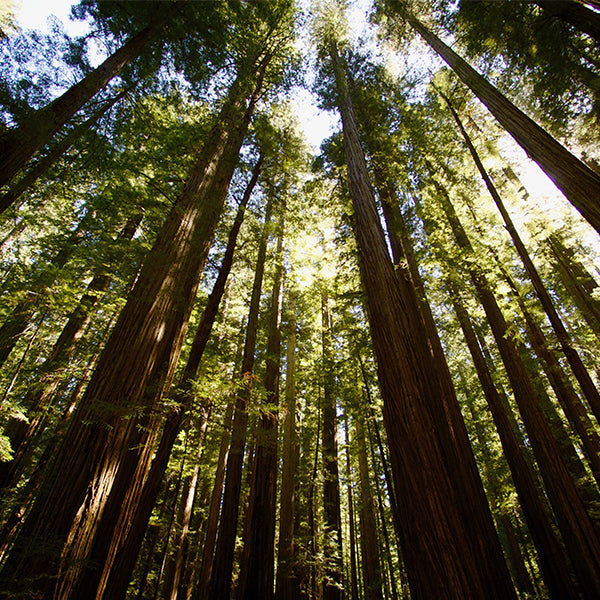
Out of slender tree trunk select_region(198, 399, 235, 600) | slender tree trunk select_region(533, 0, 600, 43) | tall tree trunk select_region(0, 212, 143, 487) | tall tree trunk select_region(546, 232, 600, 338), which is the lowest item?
slender tree trunk select_region(198, 399, 235, 600)

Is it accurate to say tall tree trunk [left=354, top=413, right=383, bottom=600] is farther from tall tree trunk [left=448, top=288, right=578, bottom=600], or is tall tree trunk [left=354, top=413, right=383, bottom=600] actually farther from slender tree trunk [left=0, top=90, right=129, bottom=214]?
slender tree trunk [left=0, top=90, right=129, bottom=214]

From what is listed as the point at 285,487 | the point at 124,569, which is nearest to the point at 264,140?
the point at 124,569

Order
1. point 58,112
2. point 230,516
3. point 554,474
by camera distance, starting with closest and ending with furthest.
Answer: point 58,112
point 554,474
point 230,516

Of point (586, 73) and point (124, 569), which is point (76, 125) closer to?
point (124, 569)

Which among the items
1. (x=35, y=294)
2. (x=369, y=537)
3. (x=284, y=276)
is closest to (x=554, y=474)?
(x=369, y=537)

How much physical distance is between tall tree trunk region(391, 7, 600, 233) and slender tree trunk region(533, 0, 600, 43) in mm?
1071

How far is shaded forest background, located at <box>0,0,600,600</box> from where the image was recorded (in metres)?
2.55

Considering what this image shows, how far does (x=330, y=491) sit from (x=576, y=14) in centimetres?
1129

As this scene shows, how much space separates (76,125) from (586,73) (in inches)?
330

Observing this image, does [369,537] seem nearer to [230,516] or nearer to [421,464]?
[230,516]

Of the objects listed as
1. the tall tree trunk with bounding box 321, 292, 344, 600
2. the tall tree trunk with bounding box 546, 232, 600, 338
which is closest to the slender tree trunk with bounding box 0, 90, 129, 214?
the tall tree trunk with bounding box 321, 292, 344, 600

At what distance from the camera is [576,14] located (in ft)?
13.3

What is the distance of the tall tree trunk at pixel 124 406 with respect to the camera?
84.0 inches

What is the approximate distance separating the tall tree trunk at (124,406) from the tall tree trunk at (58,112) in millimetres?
1385
